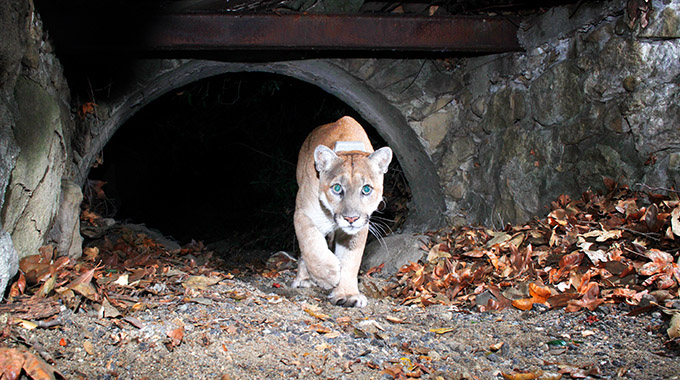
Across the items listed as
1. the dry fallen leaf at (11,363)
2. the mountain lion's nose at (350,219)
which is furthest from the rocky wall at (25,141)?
the mountain lion's nose at (350,219)

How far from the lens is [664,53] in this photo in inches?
155

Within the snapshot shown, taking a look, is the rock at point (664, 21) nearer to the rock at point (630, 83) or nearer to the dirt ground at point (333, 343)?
the rock at point (630, 83)

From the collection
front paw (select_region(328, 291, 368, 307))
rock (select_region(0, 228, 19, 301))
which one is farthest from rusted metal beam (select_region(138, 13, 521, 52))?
rock (select_region(0, 228, 19, 301))

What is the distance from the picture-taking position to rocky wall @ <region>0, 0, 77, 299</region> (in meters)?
3.26

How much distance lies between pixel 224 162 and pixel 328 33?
7164 mm

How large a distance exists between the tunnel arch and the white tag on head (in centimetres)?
127

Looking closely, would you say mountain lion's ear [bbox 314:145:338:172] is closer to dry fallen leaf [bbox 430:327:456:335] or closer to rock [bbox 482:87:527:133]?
dry fallen leaf [bbox 430:327:456:335]

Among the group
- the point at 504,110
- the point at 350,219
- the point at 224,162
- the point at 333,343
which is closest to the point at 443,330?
the point at 333,343

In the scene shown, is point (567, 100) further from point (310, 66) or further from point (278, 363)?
point (278, 363)

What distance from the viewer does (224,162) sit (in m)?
11.8

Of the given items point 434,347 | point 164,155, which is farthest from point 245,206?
point 434,347

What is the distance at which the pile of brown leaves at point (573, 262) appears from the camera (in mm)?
3361

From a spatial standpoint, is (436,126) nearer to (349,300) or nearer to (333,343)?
(349,300)

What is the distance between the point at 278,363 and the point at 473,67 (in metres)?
4.20
